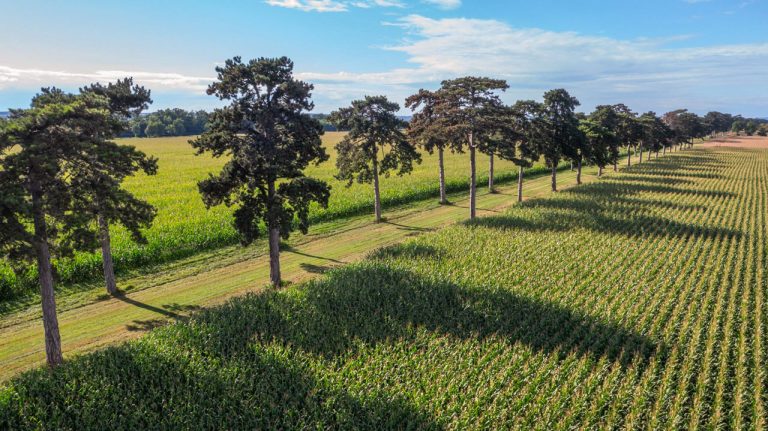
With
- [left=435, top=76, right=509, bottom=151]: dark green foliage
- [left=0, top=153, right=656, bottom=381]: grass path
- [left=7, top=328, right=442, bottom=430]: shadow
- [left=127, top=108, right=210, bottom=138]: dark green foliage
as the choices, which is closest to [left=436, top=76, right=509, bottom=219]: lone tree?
[left=435, top=76, right=509, bottom=151]: dark green foliage

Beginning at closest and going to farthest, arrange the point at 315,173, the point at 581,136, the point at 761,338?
the point at 761,338 < the point at 581,136 < the point at 315,173

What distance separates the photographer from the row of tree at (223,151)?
12.2 m

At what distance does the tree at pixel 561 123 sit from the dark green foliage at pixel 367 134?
18346 mm

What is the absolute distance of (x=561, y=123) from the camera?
146 feet

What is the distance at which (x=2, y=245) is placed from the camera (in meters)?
11.9

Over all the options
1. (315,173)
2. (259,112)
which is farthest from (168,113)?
(259,112)

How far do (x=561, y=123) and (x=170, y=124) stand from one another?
14698 centimetres

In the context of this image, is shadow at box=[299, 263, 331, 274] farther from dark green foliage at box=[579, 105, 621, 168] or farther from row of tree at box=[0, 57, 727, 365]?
dark green foliage at box=[579, 105, 621, 168]

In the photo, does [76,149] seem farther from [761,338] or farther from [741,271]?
[741,271]

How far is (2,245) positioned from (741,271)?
98.2 ft

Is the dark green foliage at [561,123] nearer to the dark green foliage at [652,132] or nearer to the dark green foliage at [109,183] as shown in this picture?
the dark green foliage at [652,132]

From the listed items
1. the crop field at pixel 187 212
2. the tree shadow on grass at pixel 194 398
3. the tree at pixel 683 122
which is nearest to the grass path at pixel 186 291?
the crop field at pixel 187 212

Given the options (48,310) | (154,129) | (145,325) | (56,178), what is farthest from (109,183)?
(154,129)

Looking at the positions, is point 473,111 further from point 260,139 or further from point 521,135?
point 260,139
